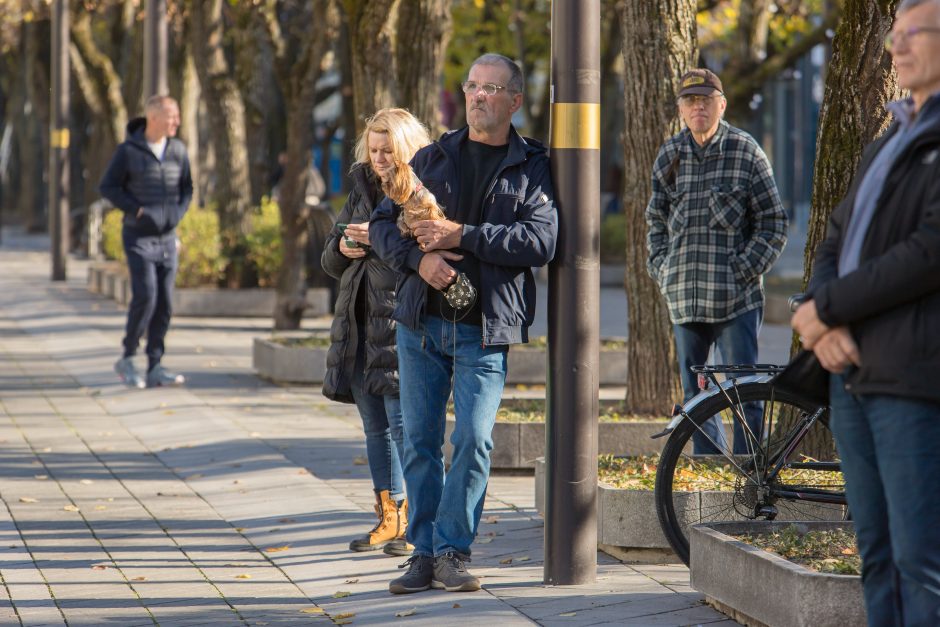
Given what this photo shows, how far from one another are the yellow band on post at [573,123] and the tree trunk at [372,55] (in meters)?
6.50

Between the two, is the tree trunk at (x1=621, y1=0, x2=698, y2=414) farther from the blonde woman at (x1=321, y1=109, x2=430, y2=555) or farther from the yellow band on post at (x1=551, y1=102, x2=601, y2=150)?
the yellow band on post at (x1=551, y1=102, x2=601, y2=150)

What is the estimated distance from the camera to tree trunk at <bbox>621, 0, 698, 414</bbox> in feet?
29.9

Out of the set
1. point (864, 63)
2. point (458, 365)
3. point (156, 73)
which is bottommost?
point (458, 365)

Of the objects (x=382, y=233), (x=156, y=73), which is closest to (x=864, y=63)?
(x=382, y=233)

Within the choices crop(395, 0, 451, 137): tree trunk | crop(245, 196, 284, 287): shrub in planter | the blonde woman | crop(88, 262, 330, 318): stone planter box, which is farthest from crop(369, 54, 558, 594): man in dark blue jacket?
crop(245, 196, 284, 287): shrub in planter

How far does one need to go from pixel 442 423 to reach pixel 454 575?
57 cm

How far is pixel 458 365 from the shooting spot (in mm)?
5926

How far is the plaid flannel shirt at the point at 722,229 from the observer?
7.44 metres

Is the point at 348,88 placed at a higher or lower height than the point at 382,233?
higher

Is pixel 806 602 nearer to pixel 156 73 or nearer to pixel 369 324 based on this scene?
pixel 369 324

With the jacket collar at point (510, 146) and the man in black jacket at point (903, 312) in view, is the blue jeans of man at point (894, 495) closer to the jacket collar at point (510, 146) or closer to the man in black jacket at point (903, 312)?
the man in black jacket at point (903, 312)

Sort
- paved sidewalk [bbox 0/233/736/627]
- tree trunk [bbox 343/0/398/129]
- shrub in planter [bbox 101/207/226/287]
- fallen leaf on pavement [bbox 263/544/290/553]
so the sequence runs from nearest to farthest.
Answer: paved sidewalk [bbox 0/233/736/627] < fallen leaf on pavement [bbox 263/544/290/553] < tree trunk [bbox 343/0/398/129] < shrub in planter [bbox 101/207/226/287]

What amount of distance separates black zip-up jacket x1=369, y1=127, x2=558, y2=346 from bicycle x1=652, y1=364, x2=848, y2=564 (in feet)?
2.52

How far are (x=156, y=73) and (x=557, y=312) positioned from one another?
11414 millimetres
